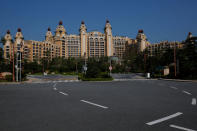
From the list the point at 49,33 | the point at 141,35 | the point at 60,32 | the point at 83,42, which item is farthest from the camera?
the point at 49,33

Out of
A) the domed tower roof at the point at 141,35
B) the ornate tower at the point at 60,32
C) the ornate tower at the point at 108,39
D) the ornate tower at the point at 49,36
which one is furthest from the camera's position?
the ornate tower at the point at 49,36

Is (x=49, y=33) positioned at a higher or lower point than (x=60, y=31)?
lower

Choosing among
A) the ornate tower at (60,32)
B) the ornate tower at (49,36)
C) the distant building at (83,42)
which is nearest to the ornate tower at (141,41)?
the distant building at (83,42)

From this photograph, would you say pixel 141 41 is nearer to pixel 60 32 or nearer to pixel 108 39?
pixel 108 39

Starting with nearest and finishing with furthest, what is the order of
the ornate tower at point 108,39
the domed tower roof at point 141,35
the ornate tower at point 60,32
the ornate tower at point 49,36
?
the ornate tower at point 108,39
the domed tower roof at point 141,35
the ornate tower at point 60,32
the ornate tower at point 49,36

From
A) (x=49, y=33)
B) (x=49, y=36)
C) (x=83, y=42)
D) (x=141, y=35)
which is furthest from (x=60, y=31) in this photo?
(x=141, y=35)

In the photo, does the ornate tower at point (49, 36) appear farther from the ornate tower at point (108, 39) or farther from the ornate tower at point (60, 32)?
the ornate tower at point (108, 39)

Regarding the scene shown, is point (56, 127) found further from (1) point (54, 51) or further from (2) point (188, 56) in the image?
(1) point (54, 51)

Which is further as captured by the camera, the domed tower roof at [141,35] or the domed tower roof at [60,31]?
the domed tower roof at [60,31]

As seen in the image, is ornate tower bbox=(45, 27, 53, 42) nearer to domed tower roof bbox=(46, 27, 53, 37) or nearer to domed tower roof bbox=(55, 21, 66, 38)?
domed tower roof bbox=(46, 27, 53, 37)

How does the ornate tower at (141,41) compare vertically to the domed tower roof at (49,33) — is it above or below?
below

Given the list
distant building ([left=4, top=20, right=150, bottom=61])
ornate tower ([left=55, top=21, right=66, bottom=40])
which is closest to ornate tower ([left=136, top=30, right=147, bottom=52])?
distant building ([left=4, top=20, right=150, bottom=61])

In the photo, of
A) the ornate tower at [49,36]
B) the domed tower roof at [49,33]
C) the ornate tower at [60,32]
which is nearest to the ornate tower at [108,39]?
the ornate tower at [60,32]

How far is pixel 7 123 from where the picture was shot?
15.1 feet
